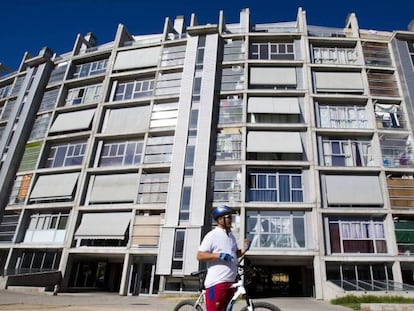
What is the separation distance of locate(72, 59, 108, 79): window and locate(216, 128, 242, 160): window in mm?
13435

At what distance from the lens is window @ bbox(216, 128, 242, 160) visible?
70.4 feet

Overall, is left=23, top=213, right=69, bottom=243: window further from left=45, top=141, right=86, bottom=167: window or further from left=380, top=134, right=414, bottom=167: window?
left=380, top=134, right=414, bottom=167: window

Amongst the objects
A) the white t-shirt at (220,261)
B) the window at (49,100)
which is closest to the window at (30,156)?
the window at (49,100)

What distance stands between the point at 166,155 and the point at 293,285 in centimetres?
1305

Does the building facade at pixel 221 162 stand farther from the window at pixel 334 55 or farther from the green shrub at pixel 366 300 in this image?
the green shrub at pixel 366 300

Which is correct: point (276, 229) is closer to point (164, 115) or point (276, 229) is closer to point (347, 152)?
point (347, 152)

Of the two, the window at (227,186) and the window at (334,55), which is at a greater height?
the window at (334,55)

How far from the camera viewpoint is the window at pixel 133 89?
1018 inches

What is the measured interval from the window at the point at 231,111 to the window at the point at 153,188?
5.89m

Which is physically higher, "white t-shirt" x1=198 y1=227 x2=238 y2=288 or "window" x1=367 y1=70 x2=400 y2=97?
"window" x1=367 y1=70 x2=400 y2=97

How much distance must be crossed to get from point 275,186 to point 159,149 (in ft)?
28.3

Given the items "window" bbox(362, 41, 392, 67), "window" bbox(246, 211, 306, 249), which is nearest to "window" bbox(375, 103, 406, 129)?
"window" bbox(362, 41, 392, 67)

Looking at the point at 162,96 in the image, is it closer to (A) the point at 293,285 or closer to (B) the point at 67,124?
(B) the point at 67,124

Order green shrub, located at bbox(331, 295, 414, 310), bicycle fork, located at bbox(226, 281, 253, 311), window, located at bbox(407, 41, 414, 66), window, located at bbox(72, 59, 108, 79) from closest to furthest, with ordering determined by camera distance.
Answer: bicycle fork, located at bbox(226, 281, 253, 311)
green shrub, located at bbox(331, 295, 414, 310)
window, located at bbox(407, 41, 414, 66)
window, located at bbox(72, 59, 108, 79)
